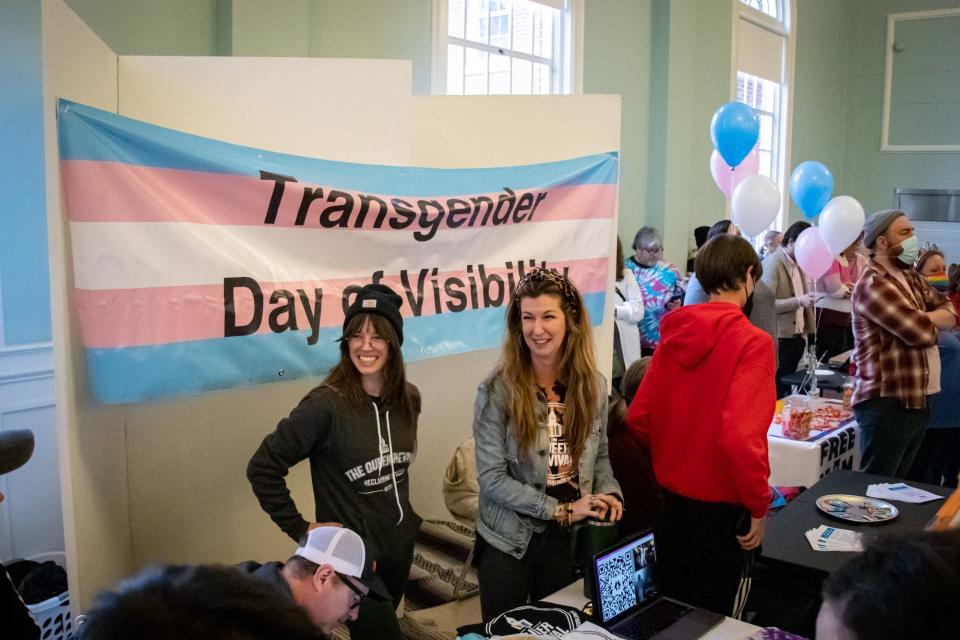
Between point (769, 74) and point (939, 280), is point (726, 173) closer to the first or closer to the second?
point (939, 280)

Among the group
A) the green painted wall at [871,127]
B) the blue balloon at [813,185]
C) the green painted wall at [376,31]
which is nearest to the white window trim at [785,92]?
the green painted wall at [871,127]

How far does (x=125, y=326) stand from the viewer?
220 centimetres

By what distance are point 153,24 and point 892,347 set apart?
3375 millimetres

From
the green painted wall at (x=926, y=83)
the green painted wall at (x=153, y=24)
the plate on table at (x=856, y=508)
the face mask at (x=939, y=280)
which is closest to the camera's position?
the plate on table at (x=856, y=508)

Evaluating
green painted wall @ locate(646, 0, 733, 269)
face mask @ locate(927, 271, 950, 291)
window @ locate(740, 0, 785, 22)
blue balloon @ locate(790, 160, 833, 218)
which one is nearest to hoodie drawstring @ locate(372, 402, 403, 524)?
face mask @ locate(927, 271, 950, 291)

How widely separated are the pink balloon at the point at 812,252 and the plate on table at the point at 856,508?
3.03 meters

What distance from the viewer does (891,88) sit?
11.0 meters

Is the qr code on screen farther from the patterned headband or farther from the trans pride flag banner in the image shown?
the trans pride flag banner

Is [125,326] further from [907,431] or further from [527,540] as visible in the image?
[907,431]

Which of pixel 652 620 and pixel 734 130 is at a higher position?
pixel 734 130

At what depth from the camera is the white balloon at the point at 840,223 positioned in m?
5.10

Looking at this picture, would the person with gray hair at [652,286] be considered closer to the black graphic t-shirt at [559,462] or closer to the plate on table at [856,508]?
the plate on table at [856,508]

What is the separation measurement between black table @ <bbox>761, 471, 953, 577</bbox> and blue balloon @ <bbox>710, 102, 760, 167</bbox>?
308 centimetres

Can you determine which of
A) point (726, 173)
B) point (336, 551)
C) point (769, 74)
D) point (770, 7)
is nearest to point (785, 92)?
point (769, 74)
